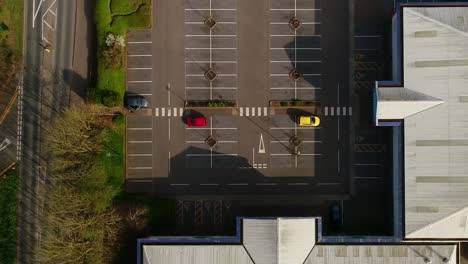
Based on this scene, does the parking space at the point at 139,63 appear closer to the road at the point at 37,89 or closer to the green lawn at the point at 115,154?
the green lawn at the point at 115,154

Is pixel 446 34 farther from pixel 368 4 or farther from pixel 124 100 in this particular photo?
pixel 124 100

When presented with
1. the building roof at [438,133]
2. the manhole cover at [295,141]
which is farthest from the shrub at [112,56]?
the building roof at [438,133]

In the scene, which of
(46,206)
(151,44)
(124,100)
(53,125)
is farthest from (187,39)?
(46,206)

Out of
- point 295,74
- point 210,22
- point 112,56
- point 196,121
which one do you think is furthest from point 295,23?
point 112,56

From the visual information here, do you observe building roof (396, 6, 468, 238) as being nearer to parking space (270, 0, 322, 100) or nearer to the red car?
parking space (270, 0, 322, 100)

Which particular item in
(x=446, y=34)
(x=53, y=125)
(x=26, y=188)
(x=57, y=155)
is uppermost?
(x=446, y=34)

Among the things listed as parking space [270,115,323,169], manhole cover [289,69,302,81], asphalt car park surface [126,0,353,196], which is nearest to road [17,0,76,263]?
asphalt car park surface [126,0,353,196]
